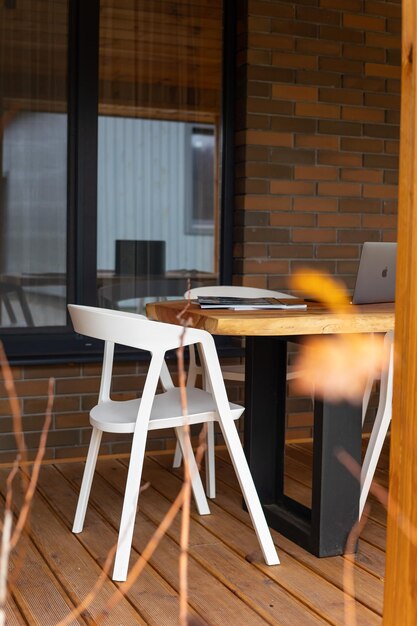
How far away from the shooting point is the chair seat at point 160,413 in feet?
8.38

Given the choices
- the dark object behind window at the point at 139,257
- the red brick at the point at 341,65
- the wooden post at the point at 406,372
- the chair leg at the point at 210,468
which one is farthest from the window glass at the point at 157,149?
the wooden post at the point at 406,372

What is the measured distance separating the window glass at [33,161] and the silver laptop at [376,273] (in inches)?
63.4

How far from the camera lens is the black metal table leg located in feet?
8.60

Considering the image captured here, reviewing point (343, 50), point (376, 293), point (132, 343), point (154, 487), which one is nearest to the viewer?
point (132, 343)

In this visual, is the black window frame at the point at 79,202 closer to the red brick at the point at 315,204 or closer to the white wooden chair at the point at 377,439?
the red brick at the point at 315,204

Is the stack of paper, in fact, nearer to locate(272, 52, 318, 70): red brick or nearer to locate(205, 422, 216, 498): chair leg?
locate(205, 422, 216, 498): chair leg

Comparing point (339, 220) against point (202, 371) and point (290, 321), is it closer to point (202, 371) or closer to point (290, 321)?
point (202, 371)

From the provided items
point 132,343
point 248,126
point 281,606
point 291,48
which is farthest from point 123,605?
point 291,48

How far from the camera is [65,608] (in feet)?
7.38

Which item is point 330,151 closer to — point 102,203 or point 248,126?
point 248,126

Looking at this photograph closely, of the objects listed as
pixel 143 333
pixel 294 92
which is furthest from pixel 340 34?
pixel 143 333

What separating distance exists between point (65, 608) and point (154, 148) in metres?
2.38

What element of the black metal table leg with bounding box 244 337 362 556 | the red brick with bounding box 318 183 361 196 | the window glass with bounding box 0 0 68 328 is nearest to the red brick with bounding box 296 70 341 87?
the red brick with bounding box 318 183 361 196

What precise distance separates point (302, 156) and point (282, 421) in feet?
5.48
